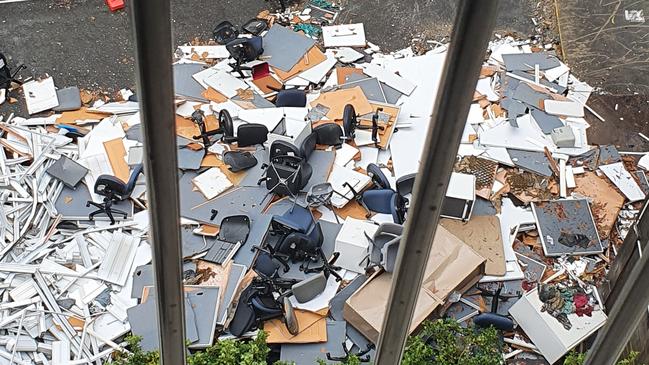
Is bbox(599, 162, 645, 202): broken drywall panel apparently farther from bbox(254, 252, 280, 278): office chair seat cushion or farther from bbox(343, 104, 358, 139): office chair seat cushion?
bbox(254, 252, 280, 278): office chair seat cushion

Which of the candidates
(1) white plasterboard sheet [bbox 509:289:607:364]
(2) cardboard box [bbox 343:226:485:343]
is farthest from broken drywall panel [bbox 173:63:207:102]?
(1) white plasterboard sheet [bbox 509:289:607:364]

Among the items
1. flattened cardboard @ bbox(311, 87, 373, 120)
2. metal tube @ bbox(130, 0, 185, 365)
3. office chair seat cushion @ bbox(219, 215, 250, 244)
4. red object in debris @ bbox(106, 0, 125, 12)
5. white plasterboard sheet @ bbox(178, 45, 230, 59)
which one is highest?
metal tube @ bbox(130, 0, 185, 365)

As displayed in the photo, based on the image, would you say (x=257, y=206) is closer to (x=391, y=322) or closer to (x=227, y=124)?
(x=227, y=124)

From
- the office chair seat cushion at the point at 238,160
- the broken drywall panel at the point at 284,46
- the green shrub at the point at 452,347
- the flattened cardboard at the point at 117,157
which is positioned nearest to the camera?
the green shrub at the point at 452,347

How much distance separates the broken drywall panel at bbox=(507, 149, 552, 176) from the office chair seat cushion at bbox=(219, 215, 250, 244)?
283 cm

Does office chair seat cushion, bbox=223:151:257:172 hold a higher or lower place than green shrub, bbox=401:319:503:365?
higher

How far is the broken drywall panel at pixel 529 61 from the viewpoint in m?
9.16

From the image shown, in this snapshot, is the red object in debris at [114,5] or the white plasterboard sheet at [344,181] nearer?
the white plasterboard sheet at [344,181]

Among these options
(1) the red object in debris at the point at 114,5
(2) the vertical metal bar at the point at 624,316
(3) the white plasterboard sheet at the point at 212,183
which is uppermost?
(2) the vertical metal bar at the point at 624,316

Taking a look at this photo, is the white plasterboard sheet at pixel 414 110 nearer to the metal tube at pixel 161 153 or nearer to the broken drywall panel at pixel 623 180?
the broken drywall panel at pixel 623 180

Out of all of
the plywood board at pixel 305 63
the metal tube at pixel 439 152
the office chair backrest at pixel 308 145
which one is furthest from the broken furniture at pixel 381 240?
the metal tube at pixel 439 152

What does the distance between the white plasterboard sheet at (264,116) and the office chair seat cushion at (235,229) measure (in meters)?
1.31

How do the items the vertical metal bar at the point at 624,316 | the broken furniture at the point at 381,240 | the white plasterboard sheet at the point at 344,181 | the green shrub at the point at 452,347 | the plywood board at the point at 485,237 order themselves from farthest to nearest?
the white plasterboard sheet at the point at 344,181 < the plywood board at the point at 485,237 < the broken furniture at the point at 381,240 < the green shrub at the point at 452,347 < the vertical metal bar at the point at 624,316

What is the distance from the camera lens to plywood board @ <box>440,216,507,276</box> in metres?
7.11
